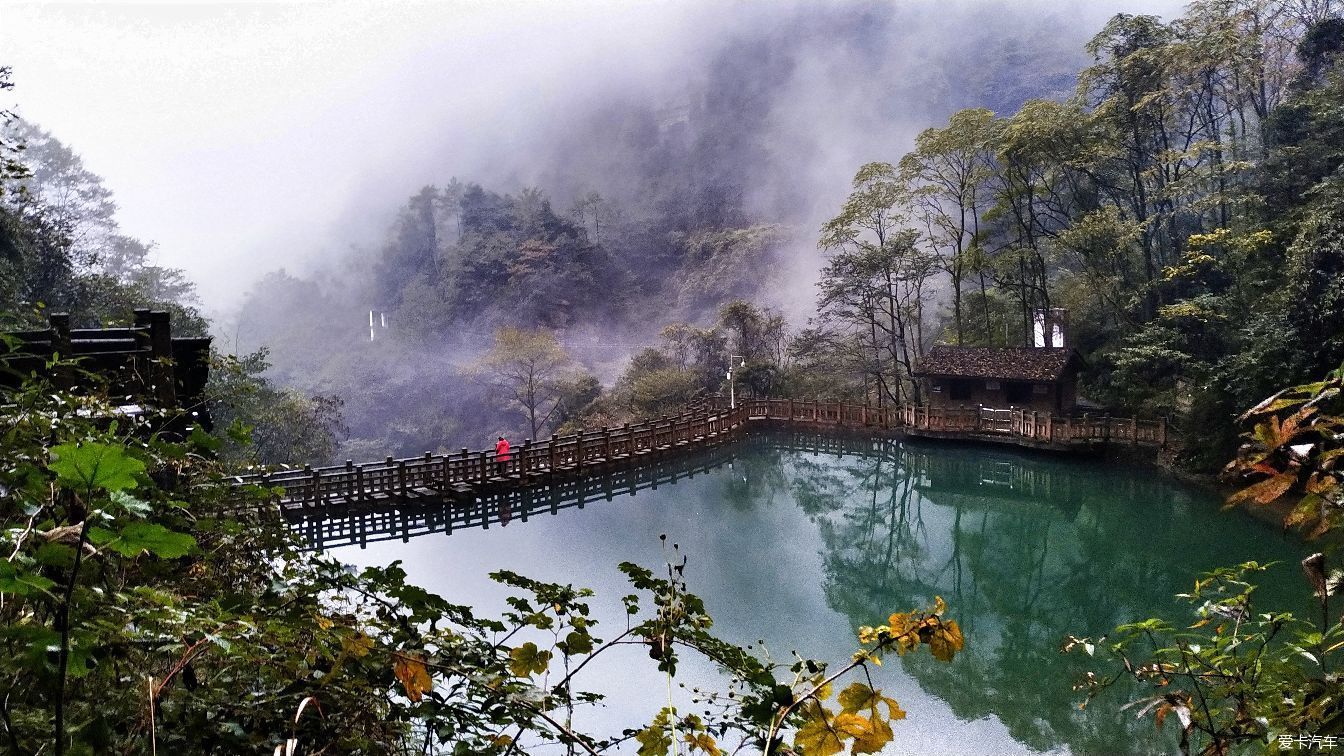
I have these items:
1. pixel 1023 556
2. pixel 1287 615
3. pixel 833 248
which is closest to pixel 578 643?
pixel 1287 615

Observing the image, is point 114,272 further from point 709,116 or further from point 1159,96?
point 1159,96

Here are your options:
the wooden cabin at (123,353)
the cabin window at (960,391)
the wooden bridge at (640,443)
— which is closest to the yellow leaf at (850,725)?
the wooden cabin at (123,353)

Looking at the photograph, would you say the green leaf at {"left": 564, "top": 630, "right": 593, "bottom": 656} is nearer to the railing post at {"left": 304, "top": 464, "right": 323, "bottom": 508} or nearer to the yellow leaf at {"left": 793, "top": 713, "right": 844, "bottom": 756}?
the yellow leaf at {"left": 793, "top": 713, "right": 844, "bottom": 756}

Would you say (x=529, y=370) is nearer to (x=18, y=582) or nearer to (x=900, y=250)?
(x=900, y=250)

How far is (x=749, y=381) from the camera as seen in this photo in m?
21.0

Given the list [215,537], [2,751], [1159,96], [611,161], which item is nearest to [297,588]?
[2,751]

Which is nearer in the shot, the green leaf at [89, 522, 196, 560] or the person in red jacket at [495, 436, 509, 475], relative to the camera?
the green leaf at [89, 522, 196, 560]

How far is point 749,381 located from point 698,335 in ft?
9.17

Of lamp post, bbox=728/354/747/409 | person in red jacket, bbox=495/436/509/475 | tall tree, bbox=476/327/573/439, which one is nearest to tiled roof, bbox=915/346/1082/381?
lamp post, bbox=728/354/747/409

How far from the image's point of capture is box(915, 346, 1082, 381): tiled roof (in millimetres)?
16375

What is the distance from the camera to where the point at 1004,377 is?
16.7 meters

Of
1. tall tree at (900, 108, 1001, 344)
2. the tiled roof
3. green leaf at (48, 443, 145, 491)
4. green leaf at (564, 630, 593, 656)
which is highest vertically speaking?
tall tree at (900, 108, 1001, 344)

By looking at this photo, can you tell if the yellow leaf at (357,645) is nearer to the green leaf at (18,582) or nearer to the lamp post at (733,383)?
the green leaf at (18,582)

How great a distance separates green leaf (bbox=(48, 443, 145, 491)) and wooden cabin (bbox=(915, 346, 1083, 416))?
56.8 feet
